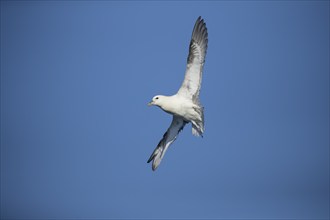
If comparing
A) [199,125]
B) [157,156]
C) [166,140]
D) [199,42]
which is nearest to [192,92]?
[199,125]

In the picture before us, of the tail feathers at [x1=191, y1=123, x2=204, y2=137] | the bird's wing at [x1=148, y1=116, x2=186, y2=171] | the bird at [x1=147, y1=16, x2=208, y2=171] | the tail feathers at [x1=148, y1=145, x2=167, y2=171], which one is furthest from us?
the tail feathers at [x1=148, y1=145, x2=167, y2=171]

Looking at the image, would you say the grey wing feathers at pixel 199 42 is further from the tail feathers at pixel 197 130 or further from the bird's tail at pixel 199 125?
the tail feathers at pixel 197 130

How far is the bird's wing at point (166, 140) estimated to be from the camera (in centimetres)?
2371

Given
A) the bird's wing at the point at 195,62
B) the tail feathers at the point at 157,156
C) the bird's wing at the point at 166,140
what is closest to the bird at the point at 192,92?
the bird's wing at the point at 195,62

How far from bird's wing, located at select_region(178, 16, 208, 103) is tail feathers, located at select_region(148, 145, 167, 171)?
9.73ft

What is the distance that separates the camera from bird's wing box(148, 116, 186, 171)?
23.7 meters

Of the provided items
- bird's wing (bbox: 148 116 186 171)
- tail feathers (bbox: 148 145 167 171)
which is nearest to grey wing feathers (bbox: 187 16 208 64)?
bird's wing (bbox: 148 116 186 171)

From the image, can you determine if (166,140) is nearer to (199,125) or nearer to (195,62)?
(199,125)

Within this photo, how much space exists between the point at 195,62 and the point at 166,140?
3.55m

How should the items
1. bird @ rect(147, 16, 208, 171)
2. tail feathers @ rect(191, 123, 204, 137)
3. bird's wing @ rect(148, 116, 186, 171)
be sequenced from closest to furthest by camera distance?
bird @ rect(147, 16, 208, 171) < tail feathers @ rect(191, 123, 204, 137) < bird's wing @ rect(148, 116, 186, 171)

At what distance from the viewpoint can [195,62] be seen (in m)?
22.0

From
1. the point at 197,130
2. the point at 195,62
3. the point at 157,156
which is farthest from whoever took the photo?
the point at 157,156

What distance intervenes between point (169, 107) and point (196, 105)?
872 mm

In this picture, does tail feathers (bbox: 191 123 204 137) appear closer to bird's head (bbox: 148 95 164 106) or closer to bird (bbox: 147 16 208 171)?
bird (bbox: 147 16 208 171)
